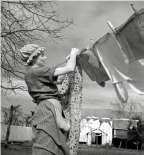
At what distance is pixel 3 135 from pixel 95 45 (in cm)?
2373

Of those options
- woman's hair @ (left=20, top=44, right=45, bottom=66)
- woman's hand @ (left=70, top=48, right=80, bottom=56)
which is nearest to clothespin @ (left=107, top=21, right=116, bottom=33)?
woman's hand @ (left=70, top=48, right=80, bottom=56)

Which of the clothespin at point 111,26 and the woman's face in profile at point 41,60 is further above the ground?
the clothespin at point 111,26

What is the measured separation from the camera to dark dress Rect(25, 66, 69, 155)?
3035 mm

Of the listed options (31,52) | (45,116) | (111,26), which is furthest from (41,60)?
(111,26)

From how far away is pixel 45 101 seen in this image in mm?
3143

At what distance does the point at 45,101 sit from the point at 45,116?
13 centimetres

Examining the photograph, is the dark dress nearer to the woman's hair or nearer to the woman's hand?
the woman's hair

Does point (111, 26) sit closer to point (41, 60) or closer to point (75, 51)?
point (75, 51)

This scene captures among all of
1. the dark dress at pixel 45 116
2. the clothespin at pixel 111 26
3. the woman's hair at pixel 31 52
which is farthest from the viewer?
the clothespin at pixel 111 26

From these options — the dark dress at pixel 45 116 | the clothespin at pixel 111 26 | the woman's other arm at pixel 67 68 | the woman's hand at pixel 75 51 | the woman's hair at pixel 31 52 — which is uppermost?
the clothespin at pixel 111 26

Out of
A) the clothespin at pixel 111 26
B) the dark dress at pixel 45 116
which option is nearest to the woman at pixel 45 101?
the dark dress at pixel 45 116

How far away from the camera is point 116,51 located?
3779 millimetres

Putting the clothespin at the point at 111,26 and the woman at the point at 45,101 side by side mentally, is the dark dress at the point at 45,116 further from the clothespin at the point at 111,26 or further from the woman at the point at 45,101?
the clothespin at the point at 111,26

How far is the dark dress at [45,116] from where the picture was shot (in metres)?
3.04
